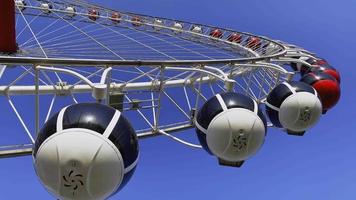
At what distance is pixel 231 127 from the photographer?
33.7 ft

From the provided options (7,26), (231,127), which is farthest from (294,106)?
(7,26)

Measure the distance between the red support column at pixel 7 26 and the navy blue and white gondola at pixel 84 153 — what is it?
8395 mm

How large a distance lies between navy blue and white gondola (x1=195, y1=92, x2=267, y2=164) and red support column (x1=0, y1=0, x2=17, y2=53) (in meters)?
7.94

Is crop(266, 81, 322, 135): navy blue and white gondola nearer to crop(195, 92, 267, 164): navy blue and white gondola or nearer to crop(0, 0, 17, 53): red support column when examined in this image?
crop(195, 92, 267, 164): navy blue and white gondola

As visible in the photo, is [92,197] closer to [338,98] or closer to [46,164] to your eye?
[46,164]

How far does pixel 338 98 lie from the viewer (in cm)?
1833

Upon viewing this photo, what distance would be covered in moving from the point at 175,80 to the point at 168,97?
2.01 m

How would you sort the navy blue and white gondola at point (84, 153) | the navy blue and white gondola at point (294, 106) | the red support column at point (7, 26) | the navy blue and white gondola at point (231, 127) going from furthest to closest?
the red support column at point (7, 26) < the navy blue and white gondola at point (294, 106) < the navy blue and white gondola at point (231, 127) < the navy blue and white gondola at point (84, 153)

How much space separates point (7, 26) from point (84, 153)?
975 centimetres

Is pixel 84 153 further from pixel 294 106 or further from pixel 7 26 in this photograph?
pixel 7 26

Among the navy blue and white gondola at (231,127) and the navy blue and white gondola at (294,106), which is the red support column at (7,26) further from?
the navy blue and white gondola at (294,106)

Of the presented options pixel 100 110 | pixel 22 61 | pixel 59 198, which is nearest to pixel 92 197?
pixel 59 198

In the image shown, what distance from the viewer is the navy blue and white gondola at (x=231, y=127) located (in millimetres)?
10273

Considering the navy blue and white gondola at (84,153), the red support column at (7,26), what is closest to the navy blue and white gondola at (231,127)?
the navy blue and white gondola at (84,153)
